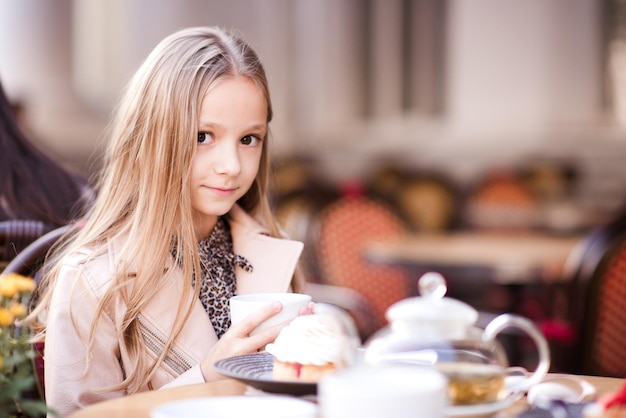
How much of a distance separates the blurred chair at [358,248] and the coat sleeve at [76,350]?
2285 mm

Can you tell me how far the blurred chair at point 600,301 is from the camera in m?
2.38

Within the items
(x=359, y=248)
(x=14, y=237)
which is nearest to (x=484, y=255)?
(x=359, y=248)

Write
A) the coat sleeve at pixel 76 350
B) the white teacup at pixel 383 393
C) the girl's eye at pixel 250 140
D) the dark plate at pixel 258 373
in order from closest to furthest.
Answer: the white teacup at pixel 383 393 < the dark plate at pixel 258 373 < the coat sleeve at pixel 76 350 < the girl's eye at pixel 250 140

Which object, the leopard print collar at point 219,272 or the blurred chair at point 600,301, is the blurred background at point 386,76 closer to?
the blurred chair at point 600,301

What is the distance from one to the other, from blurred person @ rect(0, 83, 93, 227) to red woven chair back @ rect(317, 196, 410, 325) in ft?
5.49

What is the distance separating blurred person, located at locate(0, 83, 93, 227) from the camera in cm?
200

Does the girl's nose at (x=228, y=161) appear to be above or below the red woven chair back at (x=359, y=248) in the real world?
above

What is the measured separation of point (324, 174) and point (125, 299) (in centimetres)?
725

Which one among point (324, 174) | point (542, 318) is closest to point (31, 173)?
point (542, 318)

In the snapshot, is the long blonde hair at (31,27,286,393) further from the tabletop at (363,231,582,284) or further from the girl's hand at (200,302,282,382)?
the tabletop at (363,231,582,284)

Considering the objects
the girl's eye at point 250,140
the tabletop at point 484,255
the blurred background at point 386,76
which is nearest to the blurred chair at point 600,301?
the tabletop at point 484,255

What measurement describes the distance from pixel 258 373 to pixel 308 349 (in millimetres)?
75

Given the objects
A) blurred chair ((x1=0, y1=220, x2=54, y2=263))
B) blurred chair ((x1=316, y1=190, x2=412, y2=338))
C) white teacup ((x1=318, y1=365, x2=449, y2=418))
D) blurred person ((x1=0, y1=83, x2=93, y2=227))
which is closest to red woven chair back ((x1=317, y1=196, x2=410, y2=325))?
blurred chair ((x1=316, y1=190, x2=412, y2=338))

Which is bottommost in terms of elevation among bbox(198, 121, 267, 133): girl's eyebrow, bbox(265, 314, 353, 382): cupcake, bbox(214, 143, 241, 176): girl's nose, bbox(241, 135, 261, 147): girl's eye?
bbox(265, 314, 353, 382): cupcake
